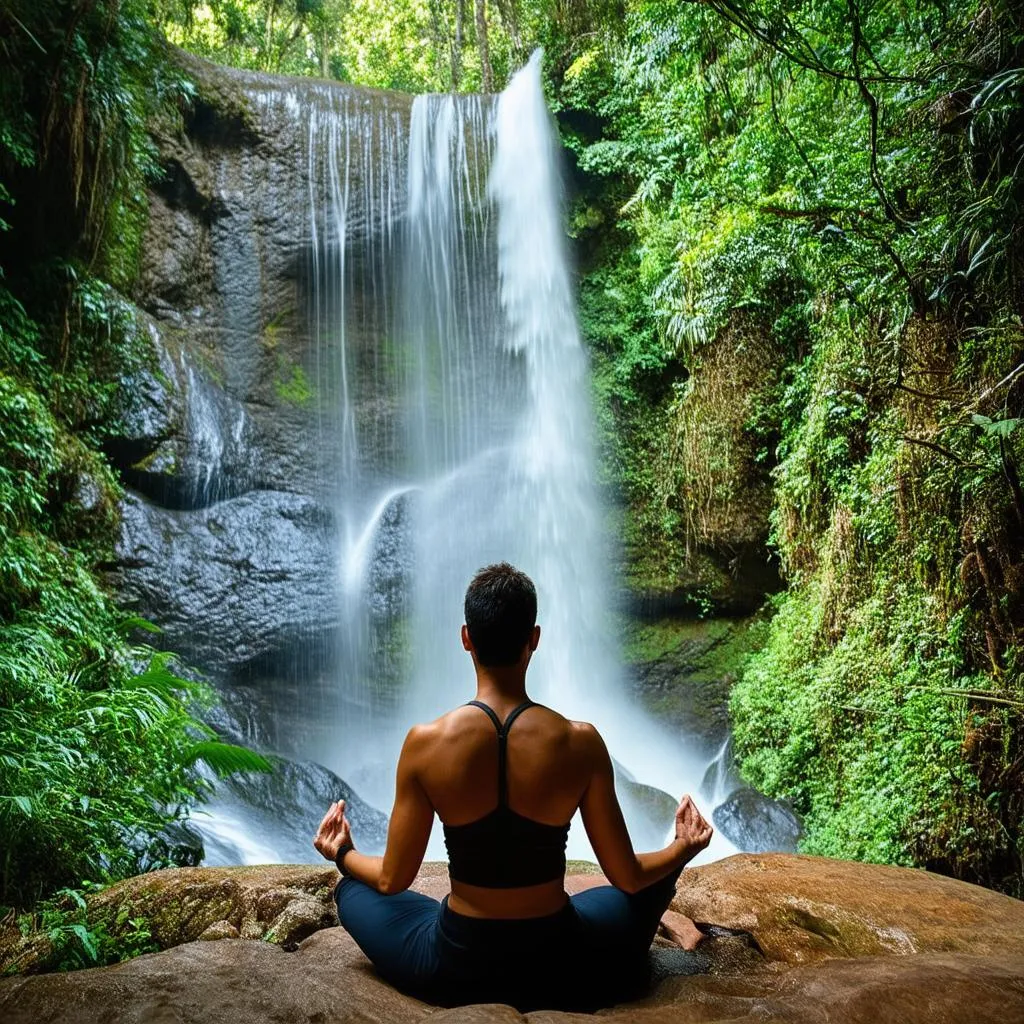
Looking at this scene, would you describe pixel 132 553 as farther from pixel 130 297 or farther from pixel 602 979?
pixel 602 979

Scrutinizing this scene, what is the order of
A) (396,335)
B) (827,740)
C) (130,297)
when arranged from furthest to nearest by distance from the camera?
(396,335) → (130,297) → (827,740)

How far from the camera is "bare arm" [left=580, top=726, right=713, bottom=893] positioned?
6.91 ft

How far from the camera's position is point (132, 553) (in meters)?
8.64

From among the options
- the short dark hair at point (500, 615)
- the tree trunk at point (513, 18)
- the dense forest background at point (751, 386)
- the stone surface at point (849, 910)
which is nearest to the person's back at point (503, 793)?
the short dark hair at point (500, 615)

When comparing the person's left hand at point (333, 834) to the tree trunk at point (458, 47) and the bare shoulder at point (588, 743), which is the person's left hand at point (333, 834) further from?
the tree trunk at point (458, 47)

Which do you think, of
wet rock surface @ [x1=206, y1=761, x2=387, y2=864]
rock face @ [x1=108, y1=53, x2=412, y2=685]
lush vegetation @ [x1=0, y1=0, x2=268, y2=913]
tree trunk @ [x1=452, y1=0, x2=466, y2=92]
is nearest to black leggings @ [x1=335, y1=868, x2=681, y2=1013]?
lush vegetation @ [x1=0, y1=0, x2=268, y2=913]

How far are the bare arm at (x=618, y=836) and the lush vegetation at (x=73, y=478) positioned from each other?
193cm

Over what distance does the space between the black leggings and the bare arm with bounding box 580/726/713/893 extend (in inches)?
3.0

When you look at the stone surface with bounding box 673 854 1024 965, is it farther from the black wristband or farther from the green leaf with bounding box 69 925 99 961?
the green leaf with bounding box 69 925 99 961

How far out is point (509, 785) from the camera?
2.00 m

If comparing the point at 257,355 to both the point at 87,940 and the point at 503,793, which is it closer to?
the point at 87,940

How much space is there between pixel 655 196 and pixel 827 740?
7.51m

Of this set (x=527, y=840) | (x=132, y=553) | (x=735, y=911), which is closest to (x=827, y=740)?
(x=735, y=911)

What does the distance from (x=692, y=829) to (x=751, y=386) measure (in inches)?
312
